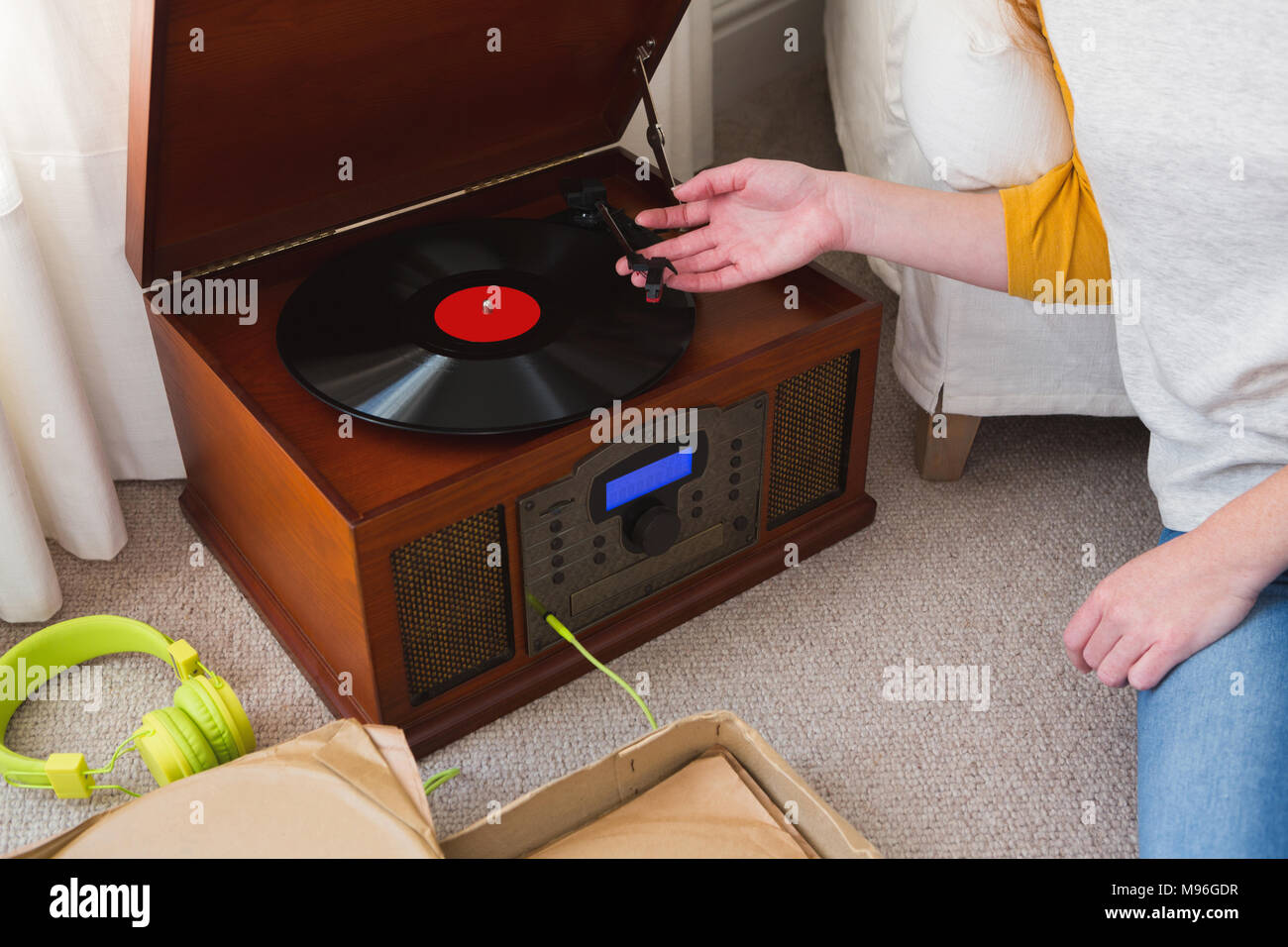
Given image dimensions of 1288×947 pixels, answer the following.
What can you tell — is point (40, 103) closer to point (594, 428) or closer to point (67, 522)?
point (67, 522)

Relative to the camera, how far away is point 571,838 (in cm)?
99

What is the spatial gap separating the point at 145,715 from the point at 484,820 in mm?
344

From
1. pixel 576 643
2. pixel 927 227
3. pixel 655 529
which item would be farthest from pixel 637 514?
pixel 927 227

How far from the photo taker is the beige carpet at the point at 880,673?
1.11 meters

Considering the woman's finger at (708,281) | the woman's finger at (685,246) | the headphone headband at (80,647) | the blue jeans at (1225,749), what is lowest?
the headphone headband at (80,647)

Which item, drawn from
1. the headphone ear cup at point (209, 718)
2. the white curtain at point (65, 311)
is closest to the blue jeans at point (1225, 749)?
the headphone ear cup at point (209, 718)

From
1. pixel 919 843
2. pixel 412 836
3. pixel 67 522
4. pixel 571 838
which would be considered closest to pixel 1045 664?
pixel 919 843

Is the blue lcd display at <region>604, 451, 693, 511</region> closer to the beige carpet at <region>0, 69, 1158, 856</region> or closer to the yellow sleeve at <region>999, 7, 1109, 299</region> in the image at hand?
the beige carpet at <region>0, 69, 1158, 856</region>

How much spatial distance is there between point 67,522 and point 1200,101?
1132mm

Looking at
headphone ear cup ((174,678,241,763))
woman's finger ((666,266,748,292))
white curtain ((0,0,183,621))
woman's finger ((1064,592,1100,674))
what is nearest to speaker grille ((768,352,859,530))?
woman's finger ((666,266,748,292))

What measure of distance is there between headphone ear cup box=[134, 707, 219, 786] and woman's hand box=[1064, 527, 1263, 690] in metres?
0.73

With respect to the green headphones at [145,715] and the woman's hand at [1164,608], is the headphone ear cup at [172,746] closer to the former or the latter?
the green headphones at [145,715]

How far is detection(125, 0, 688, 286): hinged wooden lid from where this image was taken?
0.96 m

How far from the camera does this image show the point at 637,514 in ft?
3.72
